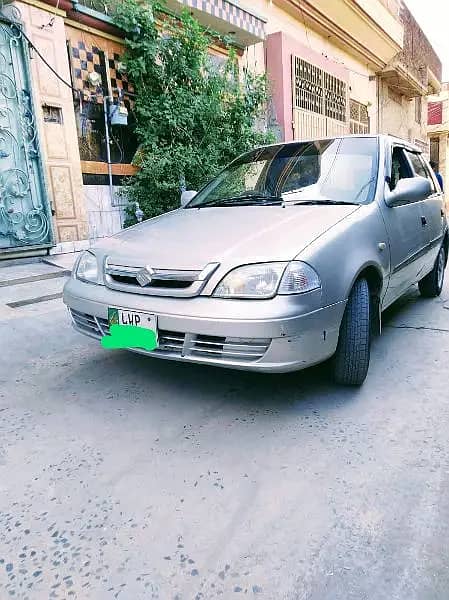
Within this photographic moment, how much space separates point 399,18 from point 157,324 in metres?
18.3

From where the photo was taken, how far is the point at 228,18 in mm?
7953

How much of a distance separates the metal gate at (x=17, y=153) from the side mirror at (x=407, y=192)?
4.40 meters

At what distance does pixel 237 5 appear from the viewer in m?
8.12

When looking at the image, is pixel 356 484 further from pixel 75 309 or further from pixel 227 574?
pixel 75 309

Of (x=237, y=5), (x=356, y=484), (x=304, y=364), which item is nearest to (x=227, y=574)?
(x=356, y=484)

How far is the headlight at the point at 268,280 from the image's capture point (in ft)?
6.79

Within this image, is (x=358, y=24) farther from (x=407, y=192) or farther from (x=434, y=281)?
(x=407, y=192)

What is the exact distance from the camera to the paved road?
4.45 ft

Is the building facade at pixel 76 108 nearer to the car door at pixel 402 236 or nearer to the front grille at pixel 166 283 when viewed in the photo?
the front grille at pixel 166 283

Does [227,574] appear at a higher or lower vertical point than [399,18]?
lower

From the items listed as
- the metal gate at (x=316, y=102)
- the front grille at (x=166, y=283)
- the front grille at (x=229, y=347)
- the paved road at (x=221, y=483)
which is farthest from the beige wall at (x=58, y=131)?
the metal gate at (x=316, y=102)

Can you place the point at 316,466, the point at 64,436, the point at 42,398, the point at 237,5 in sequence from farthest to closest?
1. the point at 237,5
2. the point at 42,398
3. the point at 64,436
4. the point at 316,466

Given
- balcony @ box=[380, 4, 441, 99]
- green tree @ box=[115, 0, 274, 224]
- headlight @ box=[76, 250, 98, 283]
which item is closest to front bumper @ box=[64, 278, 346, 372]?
headlight @ box=[76, 250, 98, 283]

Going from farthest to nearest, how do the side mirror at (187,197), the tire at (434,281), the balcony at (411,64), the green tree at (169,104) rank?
the balcony at (411,64)
the green tree at (169,104)
the tire at (434,281)
the side mirror at (187,197)
